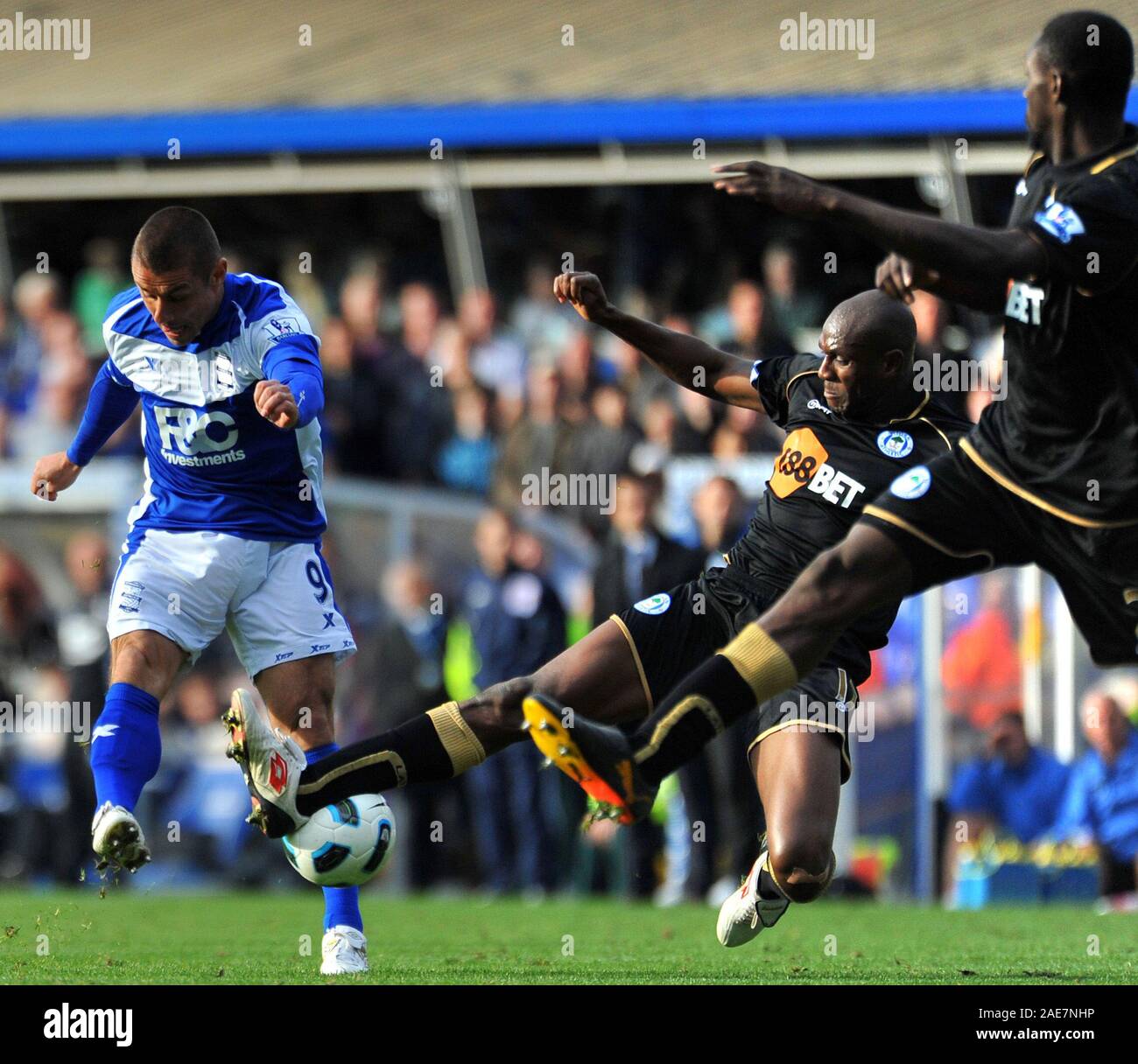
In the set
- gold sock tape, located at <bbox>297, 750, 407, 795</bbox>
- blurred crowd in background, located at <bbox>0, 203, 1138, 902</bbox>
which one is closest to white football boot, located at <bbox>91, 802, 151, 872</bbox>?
gold sock tape, located at <bbox>297, 750, 407, 795</bbox>

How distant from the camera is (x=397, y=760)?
6.32 metres

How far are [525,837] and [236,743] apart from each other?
6963mm

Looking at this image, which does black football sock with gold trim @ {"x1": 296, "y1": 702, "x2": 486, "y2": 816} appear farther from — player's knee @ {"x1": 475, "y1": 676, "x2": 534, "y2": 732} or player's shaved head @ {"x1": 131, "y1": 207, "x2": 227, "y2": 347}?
player's shaved head @ {"x1": 131, "y1": 207, "x2": 227, "y2": 347}

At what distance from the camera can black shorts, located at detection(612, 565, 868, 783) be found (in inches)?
275

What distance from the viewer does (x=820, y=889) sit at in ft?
23.6

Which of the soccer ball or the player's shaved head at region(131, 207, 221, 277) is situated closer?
the soccer ball

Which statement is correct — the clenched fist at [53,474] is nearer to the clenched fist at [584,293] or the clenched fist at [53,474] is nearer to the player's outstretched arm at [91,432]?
the player's outstretched arm at [91,432]

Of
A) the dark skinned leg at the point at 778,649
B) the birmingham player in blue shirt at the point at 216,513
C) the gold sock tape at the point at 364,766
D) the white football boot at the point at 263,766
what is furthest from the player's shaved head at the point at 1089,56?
the white football boot at the point at 263,766

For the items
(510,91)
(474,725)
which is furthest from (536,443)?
(474,725)

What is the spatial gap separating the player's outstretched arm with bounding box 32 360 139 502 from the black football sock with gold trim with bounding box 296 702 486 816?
203cm

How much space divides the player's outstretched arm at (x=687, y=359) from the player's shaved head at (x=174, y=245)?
52.4 inches

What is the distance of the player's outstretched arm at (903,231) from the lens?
5.38 meters

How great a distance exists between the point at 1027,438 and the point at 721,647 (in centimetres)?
171

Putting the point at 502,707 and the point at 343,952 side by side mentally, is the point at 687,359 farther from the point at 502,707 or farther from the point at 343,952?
the point at 343,952
